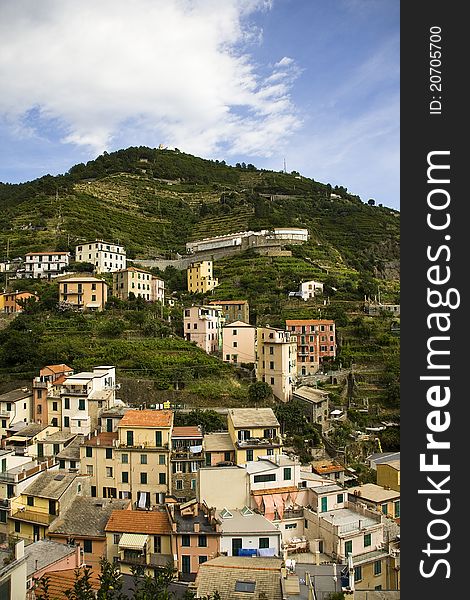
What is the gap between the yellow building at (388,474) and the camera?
82.0ft

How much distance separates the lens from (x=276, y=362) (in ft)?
113

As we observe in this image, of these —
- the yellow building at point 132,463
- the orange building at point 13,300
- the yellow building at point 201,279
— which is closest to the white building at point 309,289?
the yellow building at point 201,279

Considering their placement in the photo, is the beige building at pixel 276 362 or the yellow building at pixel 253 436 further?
the beige building at pixel 276 362

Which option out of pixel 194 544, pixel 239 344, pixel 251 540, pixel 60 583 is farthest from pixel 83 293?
pixel 60 583

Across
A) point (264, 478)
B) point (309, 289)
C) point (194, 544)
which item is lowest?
point (194, 544)

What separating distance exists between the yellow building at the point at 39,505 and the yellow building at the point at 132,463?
1429 millimetres

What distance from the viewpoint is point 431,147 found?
235 inches

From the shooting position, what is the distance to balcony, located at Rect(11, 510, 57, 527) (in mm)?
19844

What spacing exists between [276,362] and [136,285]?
1588cm

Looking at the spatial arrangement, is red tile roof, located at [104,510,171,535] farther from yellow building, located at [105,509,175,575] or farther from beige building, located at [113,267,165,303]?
beige building, located at [113,267,165,303]

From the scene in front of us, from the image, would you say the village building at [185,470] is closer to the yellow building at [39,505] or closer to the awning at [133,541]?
the yellow building at [39,505]

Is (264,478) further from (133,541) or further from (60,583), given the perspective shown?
(60,583)

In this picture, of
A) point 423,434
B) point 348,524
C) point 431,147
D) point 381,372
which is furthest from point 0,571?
point 381,372

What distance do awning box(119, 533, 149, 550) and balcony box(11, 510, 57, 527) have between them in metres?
3.04
